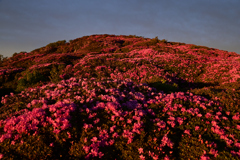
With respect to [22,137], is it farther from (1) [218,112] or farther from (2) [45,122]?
(1) [218,112]

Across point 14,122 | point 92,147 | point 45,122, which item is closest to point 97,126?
point 92,147

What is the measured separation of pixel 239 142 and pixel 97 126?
5392 mm

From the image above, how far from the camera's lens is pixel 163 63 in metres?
21.0

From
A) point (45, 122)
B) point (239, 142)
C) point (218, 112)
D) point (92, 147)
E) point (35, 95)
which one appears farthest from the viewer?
point (35, 95)

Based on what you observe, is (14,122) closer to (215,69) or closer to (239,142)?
(239,142)

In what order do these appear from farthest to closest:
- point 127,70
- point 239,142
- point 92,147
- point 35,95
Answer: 1. point 127,70
2. point 35,95
3. point 239,142
4. point 92,147

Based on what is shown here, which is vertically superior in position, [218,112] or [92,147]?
[218,112]

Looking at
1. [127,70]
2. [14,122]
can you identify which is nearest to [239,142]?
[14,122]

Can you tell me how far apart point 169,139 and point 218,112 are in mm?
3230

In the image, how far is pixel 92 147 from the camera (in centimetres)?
503

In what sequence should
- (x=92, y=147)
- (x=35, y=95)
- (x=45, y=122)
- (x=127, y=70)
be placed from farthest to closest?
(x=127, y=70) → (x=35, y=95) → (x=45, y=122) → (x=92, y=147)

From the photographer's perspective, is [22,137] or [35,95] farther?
[35,95]

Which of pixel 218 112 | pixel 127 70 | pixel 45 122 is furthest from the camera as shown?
pixel 127 70

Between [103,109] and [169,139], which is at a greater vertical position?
[103,109]
